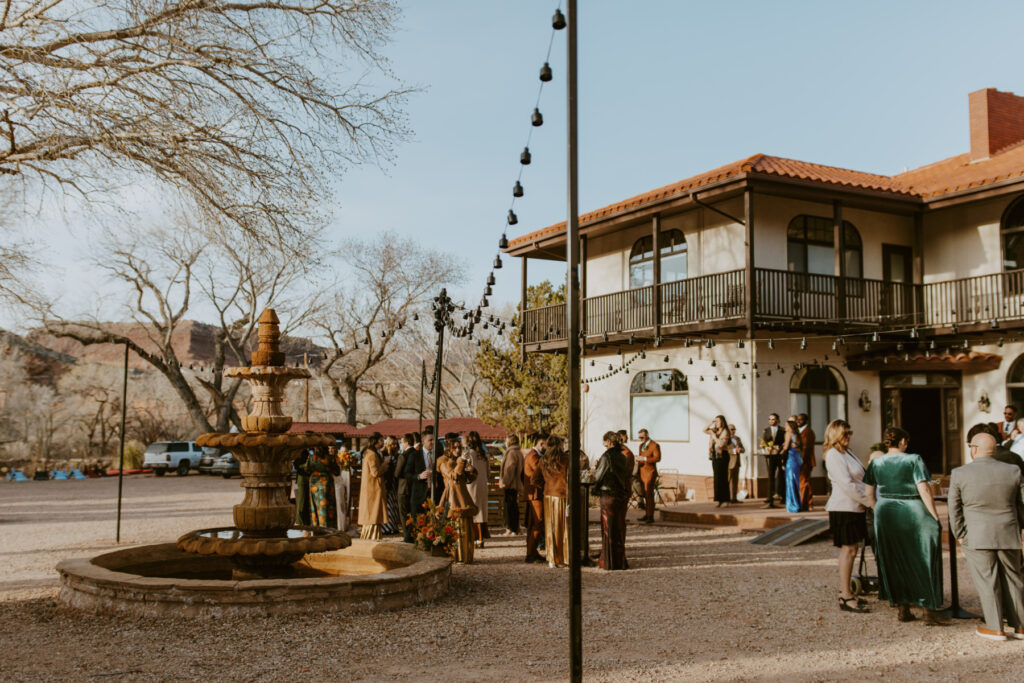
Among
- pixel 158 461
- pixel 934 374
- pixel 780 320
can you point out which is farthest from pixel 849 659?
pixel 158 461

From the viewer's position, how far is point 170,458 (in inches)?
1612

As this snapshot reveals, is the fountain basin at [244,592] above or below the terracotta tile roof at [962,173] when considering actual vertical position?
below

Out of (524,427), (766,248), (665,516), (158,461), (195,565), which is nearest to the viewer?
(195,565)

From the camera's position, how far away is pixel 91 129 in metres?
11.3

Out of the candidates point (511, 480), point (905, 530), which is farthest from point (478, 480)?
point (905, 530)

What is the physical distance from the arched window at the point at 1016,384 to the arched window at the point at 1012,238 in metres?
2.41

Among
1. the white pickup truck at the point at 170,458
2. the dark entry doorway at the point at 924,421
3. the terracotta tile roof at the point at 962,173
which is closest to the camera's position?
the terracotta tile roof at the point at 962,173

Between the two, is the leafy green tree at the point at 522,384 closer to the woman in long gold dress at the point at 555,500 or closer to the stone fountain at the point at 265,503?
the woman in long gold dress at the point at 555,500

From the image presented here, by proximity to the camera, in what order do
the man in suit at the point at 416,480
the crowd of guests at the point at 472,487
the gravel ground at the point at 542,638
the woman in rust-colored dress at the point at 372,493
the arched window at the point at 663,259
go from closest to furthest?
the gravel ground at the point at 542,638 → the crowd of guests at the point at 472,487 → the man in suit at the point at 416,480 → the woman in rust-colored dress at the point at 372,493 → the arched window at the point at 663,259

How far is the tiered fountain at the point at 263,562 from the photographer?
26.5 ft

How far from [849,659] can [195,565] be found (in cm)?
762

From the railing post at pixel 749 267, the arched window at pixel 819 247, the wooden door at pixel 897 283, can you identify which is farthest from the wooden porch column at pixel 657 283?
the wooden door at pixel 897 283

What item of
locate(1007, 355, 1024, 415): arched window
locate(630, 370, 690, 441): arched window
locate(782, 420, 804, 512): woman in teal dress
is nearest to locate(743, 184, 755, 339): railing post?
locate(782, 420, 804, 512): woman in teal dress

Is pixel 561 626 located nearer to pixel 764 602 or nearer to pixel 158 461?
pixel 764 602
